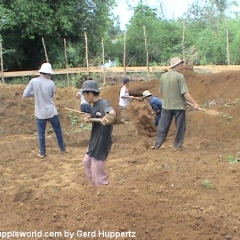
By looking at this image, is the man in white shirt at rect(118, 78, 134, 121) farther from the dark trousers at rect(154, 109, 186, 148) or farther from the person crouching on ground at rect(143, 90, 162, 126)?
the dark trousers at rect(154, 109, 186, 148)

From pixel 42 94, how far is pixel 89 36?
64.6 feet

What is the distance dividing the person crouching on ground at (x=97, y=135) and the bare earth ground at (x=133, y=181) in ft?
0.73

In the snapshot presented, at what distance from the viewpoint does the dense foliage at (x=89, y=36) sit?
24984 millimetres

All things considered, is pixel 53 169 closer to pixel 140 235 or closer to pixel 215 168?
pixel 215 168

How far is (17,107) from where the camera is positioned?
14812 mm

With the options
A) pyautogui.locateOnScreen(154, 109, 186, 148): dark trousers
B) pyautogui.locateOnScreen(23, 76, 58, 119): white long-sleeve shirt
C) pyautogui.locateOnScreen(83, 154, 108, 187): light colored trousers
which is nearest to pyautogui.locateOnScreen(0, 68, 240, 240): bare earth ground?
pyautogui.locateOnScreen(83, 154, 108, 187): light colored trousers

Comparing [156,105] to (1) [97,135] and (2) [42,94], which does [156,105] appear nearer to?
(2) [42,94]

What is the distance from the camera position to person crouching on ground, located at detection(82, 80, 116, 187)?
19.7 ft

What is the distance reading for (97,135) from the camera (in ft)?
20.5

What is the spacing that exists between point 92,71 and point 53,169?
46.2 ft

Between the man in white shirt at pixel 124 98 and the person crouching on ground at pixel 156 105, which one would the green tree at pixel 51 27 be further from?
the person crouching on ground at pixel 156 105

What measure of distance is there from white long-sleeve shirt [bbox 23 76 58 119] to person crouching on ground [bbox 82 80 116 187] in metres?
3.32

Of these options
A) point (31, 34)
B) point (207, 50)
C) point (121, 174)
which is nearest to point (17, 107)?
point (121, 174)

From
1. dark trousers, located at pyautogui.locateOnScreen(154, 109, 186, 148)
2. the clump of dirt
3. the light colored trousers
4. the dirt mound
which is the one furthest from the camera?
the dirt mound
